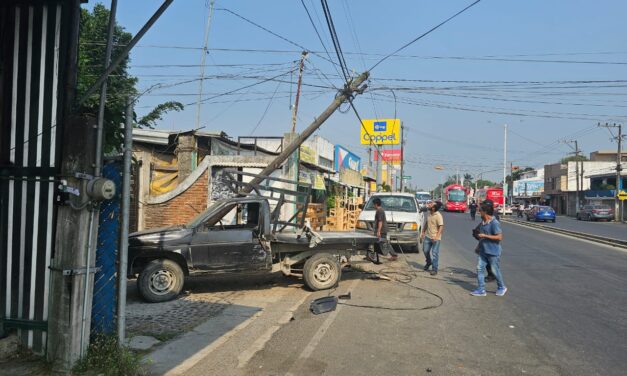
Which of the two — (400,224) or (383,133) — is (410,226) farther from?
(383,133)

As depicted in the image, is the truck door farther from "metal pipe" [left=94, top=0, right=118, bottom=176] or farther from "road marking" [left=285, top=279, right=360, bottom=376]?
Answer: "metal pipe" [left=94, top=0, right=118, bottom=176]

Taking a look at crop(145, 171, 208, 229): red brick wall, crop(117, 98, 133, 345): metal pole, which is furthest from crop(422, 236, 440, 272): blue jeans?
crop(117, 98, 133, 345): metal pole

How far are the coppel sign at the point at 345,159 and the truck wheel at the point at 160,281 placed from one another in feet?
80.8

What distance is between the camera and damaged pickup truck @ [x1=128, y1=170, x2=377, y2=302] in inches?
306

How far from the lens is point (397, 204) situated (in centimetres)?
1595

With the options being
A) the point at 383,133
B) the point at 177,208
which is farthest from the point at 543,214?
the point at 177,208

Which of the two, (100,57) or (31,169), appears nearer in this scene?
(31,169)

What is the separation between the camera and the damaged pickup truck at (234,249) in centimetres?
778

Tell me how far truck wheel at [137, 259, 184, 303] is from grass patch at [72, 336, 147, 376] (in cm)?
296

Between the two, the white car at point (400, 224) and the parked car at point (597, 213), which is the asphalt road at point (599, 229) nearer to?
the parked car at point (597, 213)

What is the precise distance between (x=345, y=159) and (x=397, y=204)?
22.7m

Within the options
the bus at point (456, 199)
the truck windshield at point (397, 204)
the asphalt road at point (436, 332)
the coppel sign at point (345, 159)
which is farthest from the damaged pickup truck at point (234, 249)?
the bus at point (456, 199)

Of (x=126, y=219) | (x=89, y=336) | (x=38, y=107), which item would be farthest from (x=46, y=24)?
(x=89, y=336)

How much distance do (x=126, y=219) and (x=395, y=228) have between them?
10.6 metres
